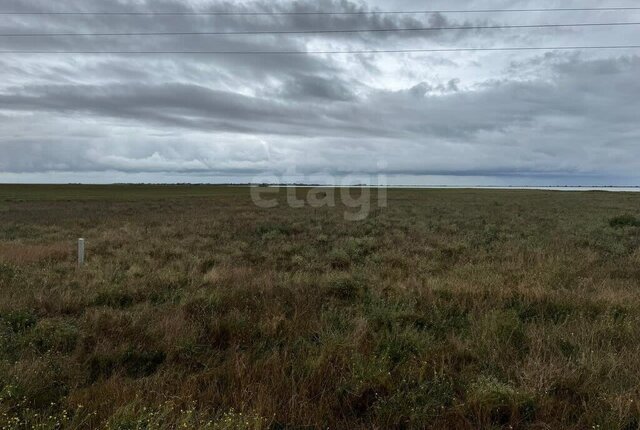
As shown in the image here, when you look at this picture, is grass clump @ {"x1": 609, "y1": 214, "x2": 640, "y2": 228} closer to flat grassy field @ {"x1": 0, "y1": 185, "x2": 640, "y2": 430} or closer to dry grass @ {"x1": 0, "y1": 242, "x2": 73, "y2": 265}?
flat grassy field @ {"x1": 0, "y1": 185, "x2": 640, "y2": 430}

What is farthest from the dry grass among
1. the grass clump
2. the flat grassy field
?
the grass clump

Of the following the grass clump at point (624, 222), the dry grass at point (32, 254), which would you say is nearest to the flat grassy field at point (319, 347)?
the dry grass at point (32, 254)

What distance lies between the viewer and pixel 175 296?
23.9ft

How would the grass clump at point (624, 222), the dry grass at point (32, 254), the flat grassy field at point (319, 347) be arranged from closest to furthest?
the flat grassy field at point (319, 347), the dry grass at point (32, 254), the grass clump at point (624, 222)

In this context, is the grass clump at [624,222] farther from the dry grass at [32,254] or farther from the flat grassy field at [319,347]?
the dry grass at [32,254]

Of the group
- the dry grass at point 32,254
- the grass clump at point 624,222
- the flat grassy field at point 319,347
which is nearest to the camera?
the flat grassy field at point 319,347

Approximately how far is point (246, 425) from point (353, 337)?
7.10 feet

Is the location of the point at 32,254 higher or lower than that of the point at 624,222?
lower

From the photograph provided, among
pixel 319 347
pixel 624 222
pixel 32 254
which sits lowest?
pixel 319 347

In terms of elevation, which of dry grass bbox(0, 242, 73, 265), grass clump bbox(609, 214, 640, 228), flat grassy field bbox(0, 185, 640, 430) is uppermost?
grass clump bbox(609, 214, 640, 228)

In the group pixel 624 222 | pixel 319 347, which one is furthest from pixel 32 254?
pixel 624 222

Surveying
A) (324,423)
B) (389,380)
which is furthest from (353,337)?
(324,423)

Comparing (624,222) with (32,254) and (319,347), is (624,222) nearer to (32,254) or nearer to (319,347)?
(319,347)

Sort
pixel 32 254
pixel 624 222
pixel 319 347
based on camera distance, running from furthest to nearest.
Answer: pixel 624 222 → pixel 32 254 → pixel 319 347
